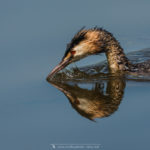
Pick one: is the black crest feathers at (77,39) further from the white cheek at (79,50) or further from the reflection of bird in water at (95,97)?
the reflection of bird in water at (95,97)

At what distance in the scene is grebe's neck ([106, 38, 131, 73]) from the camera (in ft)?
40.7

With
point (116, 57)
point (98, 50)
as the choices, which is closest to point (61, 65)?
point (98, 50)

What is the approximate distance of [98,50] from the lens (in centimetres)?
1239

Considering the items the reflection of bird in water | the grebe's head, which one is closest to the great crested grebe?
the grebe's head

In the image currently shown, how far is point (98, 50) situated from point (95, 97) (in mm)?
1592

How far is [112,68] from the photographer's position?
12609mm

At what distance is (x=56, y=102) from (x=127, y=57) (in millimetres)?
3313

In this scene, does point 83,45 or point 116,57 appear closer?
point 83,45

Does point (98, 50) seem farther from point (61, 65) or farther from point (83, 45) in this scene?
point (61, 65)

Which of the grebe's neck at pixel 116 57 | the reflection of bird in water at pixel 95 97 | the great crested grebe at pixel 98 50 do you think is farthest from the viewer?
the grebe's neck at pixel 116 57

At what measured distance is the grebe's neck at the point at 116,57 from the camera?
12406mm

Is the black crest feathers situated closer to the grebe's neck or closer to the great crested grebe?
the great crested grebe

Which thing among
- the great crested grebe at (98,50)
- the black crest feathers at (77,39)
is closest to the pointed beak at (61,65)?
the great crested grebe at (98,50)

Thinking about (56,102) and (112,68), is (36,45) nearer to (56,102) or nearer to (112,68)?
(112,68)
